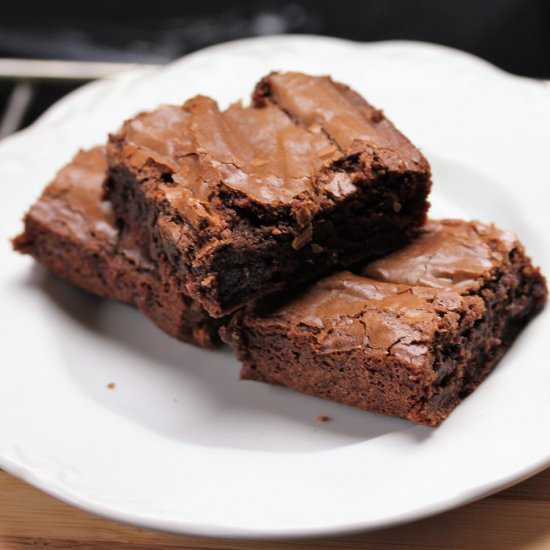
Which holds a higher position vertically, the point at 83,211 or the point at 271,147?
the point at 271,147

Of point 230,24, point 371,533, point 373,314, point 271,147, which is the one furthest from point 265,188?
point 230,24

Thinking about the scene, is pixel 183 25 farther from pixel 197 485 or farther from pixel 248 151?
pixel 197 485

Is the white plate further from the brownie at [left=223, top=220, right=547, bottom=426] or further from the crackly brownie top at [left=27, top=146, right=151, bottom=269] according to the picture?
the crackly brownie top at [left=27, top=146, right=151, bottom=269]

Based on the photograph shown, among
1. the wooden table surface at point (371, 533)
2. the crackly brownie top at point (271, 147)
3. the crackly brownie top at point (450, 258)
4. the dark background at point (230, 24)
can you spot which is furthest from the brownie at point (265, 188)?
the dark background at point (230, 24)

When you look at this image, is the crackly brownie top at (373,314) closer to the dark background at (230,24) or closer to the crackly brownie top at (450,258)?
the crackly brownie top at (450,258)

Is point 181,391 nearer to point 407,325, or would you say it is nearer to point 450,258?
point 407,325
